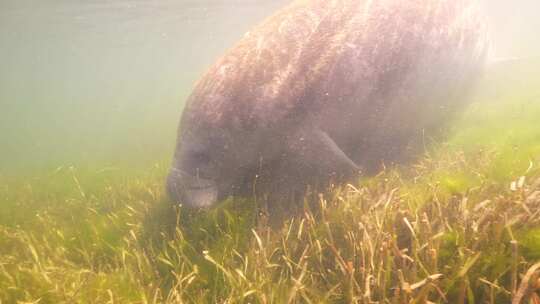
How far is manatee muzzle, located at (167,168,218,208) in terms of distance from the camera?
16.3ft

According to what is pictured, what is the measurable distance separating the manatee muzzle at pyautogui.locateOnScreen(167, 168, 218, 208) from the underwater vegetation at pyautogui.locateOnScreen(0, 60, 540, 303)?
0.15 m

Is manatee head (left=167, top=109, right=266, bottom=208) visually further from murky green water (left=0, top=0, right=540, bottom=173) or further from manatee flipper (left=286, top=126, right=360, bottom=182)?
murky green water (left=0, top=0, right=540, bottom=173)

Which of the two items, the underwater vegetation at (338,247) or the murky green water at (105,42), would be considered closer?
the underwater vegetation at (338,247)

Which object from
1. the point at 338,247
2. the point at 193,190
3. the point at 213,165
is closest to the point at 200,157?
the point at 213,165

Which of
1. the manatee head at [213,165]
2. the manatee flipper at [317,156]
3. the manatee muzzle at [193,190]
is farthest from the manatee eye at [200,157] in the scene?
the manatee flipper at [317,156]

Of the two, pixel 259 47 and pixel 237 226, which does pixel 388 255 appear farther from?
pixel 259 47

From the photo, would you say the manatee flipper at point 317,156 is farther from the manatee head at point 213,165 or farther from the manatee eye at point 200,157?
the manatee eye at point 200,157

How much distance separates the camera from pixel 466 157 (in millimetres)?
6254

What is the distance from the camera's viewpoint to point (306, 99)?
508 centimetres

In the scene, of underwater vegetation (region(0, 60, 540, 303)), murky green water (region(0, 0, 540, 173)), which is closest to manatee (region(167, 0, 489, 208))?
underwater vegetation (region(0, 60, 540, 303))

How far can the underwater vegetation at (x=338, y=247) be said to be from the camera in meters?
2.88

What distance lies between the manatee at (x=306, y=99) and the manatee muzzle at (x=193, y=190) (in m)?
0.01

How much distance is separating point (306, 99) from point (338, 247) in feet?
6.41

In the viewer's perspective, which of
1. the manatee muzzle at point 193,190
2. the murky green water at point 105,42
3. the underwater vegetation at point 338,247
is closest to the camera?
the underwater vegetation at point 338,247
